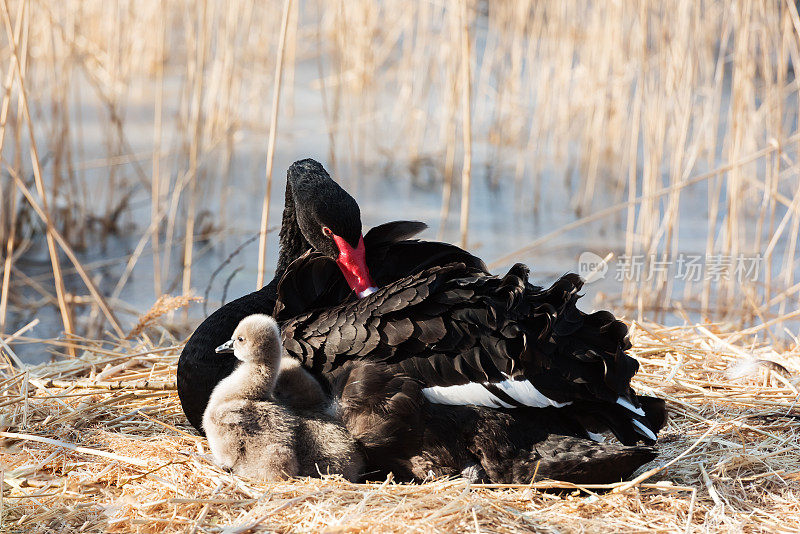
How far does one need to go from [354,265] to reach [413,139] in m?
4.79

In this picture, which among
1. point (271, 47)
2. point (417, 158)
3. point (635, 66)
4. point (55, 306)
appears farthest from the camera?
point (271, 47)

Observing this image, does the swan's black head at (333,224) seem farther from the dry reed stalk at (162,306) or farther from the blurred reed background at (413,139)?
the blurred reed background at (413,139)

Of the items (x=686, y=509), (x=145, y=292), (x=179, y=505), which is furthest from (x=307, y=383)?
(x=145, y=292)

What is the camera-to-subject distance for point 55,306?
5.36 meters

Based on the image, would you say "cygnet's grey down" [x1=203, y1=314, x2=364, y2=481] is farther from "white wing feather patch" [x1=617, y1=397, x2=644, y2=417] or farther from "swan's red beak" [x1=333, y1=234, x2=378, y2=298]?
"white wing feather patch" [x1=617, y1=397, x2=644, y2=417]

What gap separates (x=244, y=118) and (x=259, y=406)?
17.7ft

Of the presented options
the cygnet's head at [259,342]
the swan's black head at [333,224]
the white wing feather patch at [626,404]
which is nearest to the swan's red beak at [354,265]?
the swan's black head at [333,224]

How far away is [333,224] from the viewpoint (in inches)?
107

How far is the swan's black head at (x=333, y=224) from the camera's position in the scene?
8.84ft

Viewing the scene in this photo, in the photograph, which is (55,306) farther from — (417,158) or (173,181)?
(417,158)

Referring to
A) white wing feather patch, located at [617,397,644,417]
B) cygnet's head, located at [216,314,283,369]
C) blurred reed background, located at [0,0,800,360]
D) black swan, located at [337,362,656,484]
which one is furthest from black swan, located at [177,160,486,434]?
blurred reed background, located at [0,0,800,360]

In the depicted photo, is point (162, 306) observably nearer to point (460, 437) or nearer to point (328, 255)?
point (328, 255)

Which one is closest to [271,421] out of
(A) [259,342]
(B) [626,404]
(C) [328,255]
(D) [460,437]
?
(A) [259,342]

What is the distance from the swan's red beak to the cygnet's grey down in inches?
13.3
